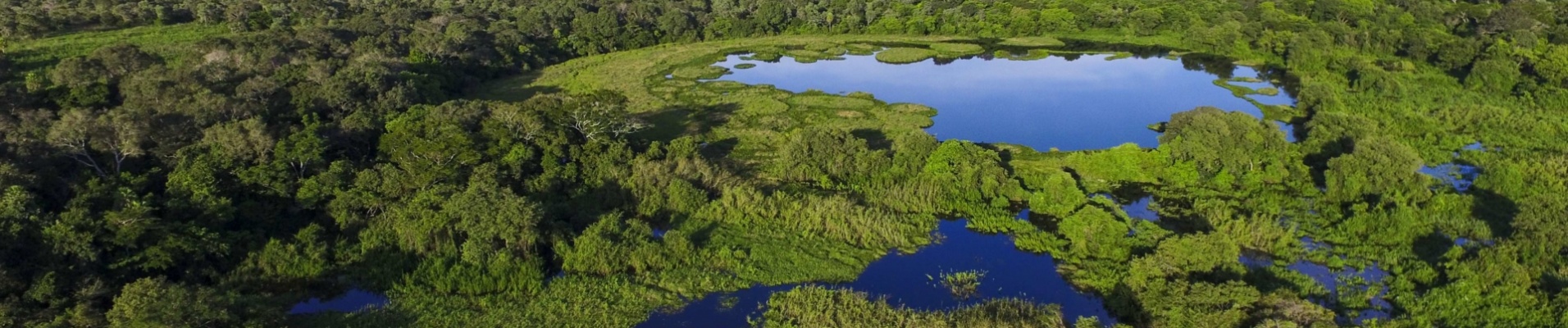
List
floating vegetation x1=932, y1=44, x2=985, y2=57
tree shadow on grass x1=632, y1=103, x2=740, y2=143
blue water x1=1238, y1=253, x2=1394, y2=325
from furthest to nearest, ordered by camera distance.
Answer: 1. floating vegetation x1=932, y1=44, x2=985, y2=57
2. tree shadow on grass x1=632, y1=103, x2=740, y2=143
3. blue water x1=1238, y1=253, x2=1394, y2=325

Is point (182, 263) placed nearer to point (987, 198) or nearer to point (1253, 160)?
point (987, 198)

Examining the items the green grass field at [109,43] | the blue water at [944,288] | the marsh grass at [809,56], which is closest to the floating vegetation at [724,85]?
the marsh grass at [809,56]

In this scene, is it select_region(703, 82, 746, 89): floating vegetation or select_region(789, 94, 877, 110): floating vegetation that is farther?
select_region(703, 82, 746, 89): floating vegetation

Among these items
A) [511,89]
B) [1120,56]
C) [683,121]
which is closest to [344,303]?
[683,121]

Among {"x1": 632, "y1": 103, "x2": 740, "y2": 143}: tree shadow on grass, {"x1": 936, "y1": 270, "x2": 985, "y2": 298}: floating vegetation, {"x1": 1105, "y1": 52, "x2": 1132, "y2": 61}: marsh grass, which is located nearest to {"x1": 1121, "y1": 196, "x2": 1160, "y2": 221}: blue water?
{"x1": 936, "y1": 270, "x2": 985, "y2": 298}: floating vegetation

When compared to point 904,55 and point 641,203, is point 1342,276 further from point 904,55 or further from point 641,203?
point 904,55

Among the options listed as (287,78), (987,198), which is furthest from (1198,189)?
(287,78)

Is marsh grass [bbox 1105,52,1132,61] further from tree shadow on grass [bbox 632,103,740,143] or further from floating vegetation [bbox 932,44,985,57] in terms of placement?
tree shadow on grass [bbox 632,103,740,143]
